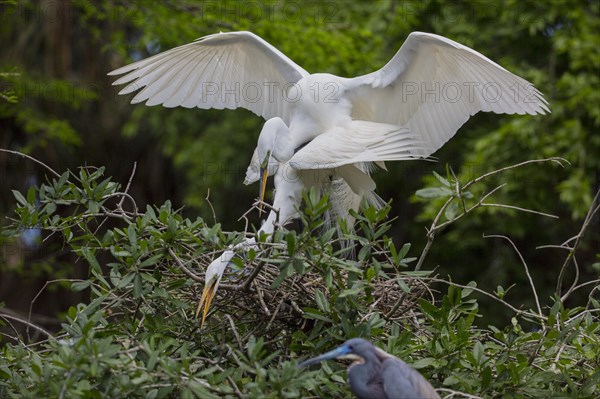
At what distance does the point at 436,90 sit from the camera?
396cm

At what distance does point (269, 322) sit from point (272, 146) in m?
1.06

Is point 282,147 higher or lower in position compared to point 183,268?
higher

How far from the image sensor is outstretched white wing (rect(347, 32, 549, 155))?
3.73 m

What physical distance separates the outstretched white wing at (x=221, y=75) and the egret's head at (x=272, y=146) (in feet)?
1.44

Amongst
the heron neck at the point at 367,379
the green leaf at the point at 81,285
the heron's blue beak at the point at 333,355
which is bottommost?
the heron neck at the point at 367,379

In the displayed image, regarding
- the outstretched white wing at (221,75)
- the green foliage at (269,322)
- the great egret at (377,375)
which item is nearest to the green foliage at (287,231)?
the green foliage at (269,322)

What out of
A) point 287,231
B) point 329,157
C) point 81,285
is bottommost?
point 81,285

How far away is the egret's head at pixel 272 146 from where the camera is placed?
12.2 ft

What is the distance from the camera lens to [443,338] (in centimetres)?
285

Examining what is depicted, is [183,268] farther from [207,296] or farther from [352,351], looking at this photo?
[352,351]

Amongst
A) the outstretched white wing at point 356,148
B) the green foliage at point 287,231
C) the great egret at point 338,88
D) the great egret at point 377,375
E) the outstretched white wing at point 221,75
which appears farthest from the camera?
the outstretched white wing at point 221,75

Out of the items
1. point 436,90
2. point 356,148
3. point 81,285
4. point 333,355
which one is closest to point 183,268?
point 81,285

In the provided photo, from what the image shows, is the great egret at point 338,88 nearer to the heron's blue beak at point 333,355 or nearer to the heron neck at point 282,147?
A: the heron neck at point 282,147

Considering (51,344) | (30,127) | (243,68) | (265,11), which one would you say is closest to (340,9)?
(265,11)
